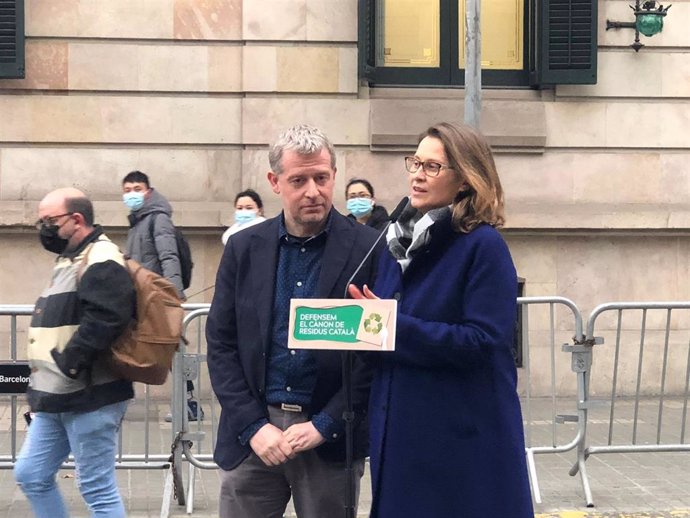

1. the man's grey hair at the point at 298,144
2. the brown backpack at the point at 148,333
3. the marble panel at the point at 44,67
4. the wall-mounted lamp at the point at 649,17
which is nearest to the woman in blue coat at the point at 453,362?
the man's grey hair at the point at 298,144

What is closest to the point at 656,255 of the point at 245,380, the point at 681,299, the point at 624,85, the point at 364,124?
the point at 681,299

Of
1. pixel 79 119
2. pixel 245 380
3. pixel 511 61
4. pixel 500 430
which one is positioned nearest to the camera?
pixel 500 430

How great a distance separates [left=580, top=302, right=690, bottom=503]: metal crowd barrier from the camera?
822 cm

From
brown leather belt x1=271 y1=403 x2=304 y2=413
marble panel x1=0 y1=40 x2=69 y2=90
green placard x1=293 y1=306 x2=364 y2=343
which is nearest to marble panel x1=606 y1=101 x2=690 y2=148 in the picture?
marble panel x1=0 y1=40 x2=69 y2=90

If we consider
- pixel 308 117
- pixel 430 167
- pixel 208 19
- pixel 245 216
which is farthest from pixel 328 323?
pixel 208 19

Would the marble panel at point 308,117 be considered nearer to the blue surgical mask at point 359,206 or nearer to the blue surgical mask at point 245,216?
the blue surgical mask at point 245,216

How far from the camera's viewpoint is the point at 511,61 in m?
12.1

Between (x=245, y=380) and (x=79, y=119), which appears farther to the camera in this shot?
(x=79, y=119)

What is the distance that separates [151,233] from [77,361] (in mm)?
4392

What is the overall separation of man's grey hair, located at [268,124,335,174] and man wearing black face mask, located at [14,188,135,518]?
146cm

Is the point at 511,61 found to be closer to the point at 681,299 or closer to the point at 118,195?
the point at 681,299

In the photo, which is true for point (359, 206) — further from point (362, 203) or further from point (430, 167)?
point (430, 167)

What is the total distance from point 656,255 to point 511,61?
7.93ft

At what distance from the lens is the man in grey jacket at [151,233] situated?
9.41m
